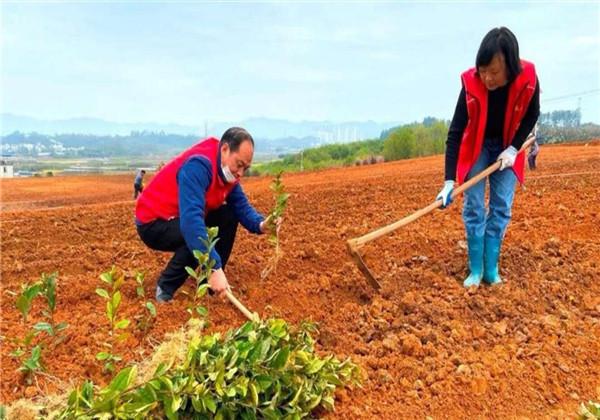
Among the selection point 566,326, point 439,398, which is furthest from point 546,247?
point 439,398

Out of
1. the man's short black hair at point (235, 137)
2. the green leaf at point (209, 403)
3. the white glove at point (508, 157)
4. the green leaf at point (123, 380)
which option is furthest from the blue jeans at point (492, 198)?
the green leaf at point (123, 380)

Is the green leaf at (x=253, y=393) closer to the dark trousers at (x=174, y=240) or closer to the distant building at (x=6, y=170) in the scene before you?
the dark trousers at (x=174, y=240)

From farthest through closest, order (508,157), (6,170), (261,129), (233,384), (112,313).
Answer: (261,129) < (6,170) < (508,157) < (112,313) < (233,384)

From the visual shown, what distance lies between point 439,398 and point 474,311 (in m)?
0.92

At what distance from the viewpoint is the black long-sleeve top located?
307 cm

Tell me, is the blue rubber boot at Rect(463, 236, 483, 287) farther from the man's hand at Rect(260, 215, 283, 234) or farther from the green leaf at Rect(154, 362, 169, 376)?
the green leaf at Rect(154, 362, 169, 376)

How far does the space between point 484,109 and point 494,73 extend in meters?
0.27

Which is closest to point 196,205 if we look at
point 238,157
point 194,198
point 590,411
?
point 194,198

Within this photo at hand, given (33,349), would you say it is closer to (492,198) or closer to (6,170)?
(492,198)

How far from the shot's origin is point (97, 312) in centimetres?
314

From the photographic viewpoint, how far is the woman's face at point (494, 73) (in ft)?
9.12

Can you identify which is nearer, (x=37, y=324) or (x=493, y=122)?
(x=37, y=324)

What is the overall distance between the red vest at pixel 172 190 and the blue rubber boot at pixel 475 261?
61.5 inches

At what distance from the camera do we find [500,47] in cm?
275
